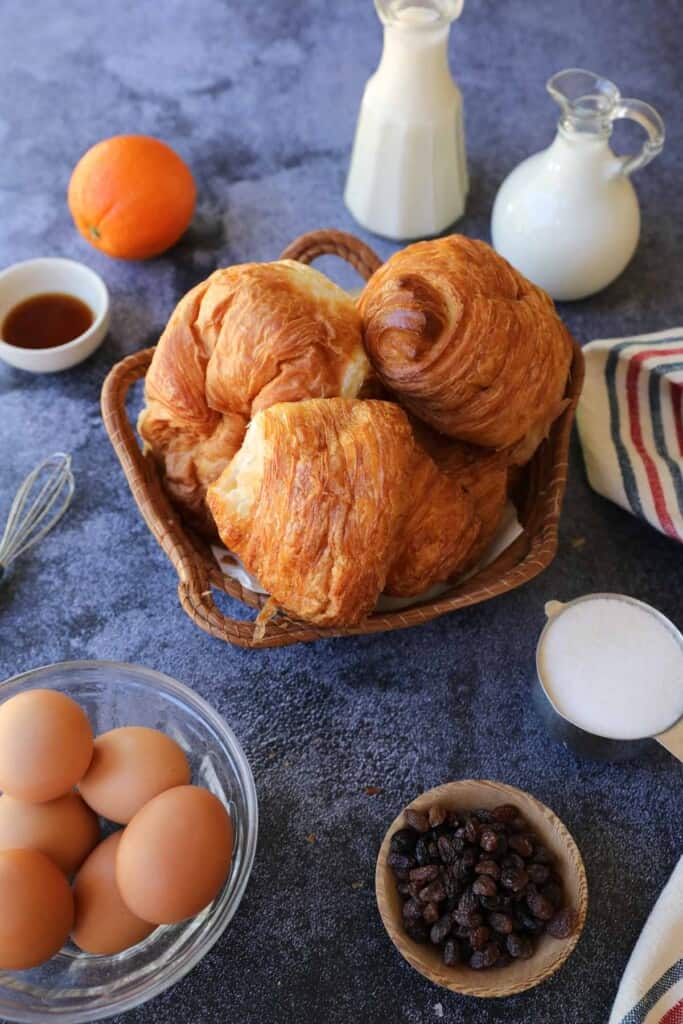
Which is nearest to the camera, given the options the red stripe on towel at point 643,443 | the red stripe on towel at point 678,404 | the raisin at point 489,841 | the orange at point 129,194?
the raisin at point 489,841

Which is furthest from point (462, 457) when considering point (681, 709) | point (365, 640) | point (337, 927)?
point (337, 927)

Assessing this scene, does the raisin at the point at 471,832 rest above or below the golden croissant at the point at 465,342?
below

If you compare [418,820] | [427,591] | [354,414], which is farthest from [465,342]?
[418,820]

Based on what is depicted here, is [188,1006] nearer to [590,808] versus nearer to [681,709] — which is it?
[590,808]

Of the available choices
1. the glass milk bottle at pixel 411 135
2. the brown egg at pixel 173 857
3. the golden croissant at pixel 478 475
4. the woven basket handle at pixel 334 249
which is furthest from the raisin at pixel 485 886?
the glass milk bottle at pixel 411 135

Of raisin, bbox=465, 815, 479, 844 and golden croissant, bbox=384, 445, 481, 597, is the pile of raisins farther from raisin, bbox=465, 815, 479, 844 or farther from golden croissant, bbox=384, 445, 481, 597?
golden croissant, bbox=384, 445, 481, 597

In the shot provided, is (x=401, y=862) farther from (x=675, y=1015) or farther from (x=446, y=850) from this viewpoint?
(x=675, y=1015)

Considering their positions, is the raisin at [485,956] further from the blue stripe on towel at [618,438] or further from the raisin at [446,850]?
the blue stripe on towel at [618,438]
